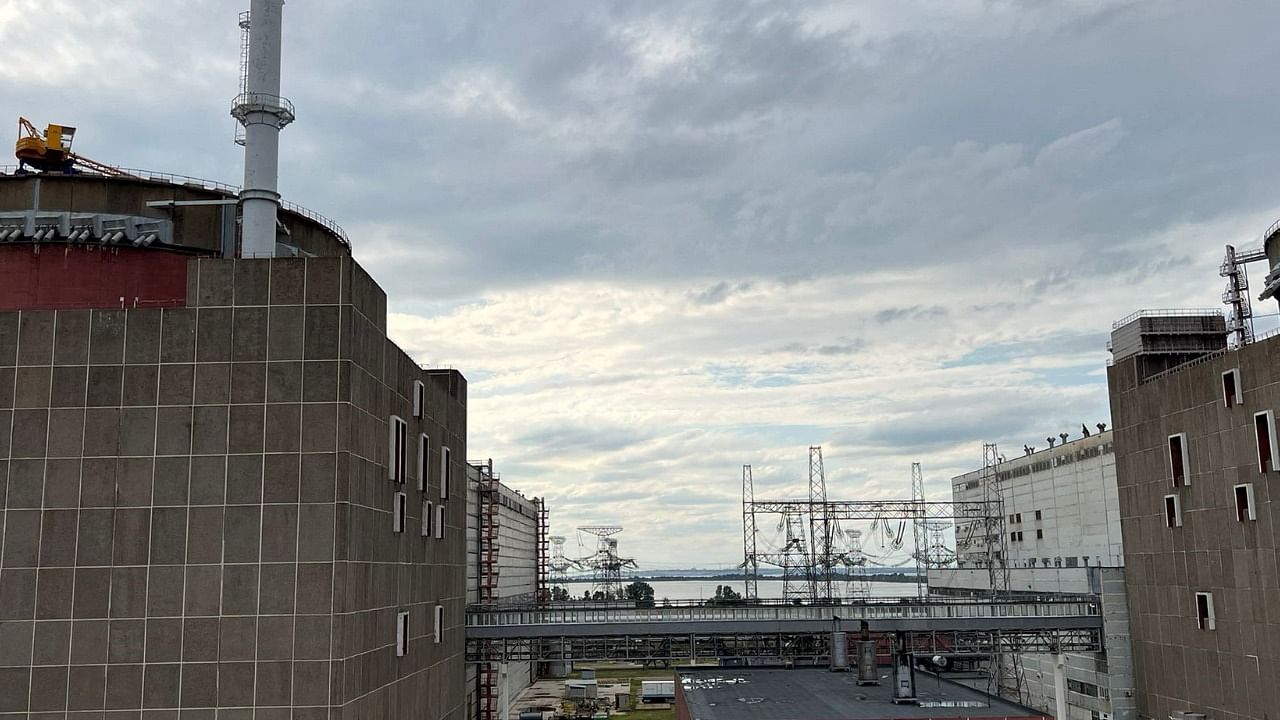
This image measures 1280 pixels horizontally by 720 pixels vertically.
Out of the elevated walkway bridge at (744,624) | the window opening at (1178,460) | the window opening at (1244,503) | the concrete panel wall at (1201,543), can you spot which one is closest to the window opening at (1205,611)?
the concrete panel wall at (1201,543)

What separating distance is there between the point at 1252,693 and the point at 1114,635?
46.3 feet

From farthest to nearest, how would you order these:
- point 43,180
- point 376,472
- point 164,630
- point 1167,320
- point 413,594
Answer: point 1167,320 < point 413,594 < point 43,180 < point 376,472 < point 164,630

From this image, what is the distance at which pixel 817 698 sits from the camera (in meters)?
60.3

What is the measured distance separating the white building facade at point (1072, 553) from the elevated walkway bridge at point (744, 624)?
277cm

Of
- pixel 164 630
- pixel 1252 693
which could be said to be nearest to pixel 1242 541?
pixel 1252 693

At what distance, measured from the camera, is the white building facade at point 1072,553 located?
206 feet

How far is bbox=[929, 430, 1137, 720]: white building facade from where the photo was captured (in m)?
62.7

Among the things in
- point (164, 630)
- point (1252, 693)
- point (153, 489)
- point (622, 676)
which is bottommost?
point (622, 676)

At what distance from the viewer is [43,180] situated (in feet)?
139

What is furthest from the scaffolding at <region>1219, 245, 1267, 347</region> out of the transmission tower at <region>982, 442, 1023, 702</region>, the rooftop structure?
the transmission tower at <region>982, 442, 1023, 702</region>

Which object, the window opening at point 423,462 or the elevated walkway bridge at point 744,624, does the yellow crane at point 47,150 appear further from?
the elevated walkway bridge at point 744,624

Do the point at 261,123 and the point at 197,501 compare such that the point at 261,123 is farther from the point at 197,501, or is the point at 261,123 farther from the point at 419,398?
the point at 197,501

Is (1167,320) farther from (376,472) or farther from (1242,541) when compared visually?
(376,472)

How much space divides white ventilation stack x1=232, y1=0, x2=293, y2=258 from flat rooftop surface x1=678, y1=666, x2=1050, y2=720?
32803 millimetres
